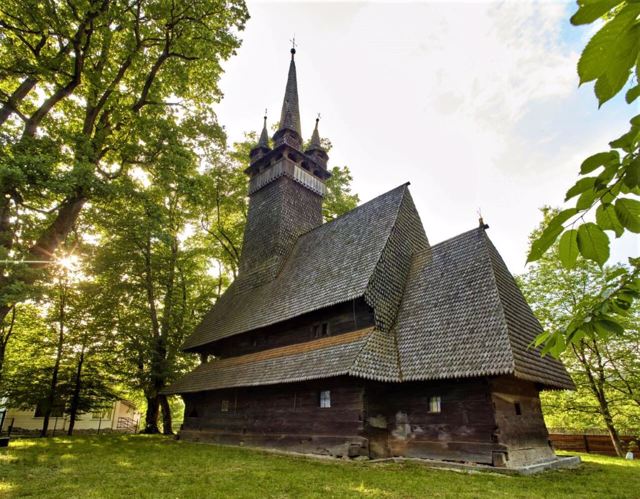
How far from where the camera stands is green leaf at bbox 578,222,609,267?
1528mm

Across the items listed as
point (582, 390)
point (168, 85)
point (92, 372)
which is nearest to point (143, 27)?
point (168, 85)

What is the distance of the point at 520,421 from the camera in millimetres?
10891

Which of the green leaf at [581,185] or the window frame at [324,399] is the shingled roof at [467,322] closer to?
the window frame at [324,399]

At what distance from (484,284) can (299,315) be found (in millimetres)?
6686

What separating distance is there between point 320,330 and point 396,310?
295 cm

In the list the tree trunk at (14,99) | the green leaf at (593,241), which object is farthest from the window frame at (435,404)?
the tree trunk at (14,99)

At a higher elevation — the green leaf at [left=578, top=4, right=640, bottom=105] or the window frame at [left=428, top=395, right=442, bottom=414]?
the green leaf at [left=578, top=4, right=640, bottom=105]

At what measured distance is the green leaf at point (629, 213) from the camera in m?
1.44

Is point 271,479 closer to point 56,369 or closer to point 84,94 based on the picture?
point 84,94

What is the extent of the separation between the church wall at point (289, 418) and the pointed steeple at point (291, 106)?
619 inches

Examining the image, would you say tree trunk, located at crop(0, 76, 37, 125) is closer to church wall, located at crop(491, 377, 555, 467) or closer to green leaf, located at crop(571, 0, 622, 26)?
green leaf, located at crop(571, 0, 622, 26)

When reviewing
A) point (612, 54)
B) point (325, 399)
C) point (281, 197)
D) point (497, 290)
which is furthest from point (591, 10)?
point (281, 197)

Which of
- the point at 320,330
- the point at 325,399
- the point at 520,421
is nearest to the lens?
the point at 520,421

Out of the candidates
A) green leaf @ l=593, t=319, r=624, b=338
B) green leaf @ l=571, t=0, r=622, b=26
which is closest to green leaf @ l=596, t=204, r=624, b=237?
green leaf @ l=593, t=319, r=624, b=338
